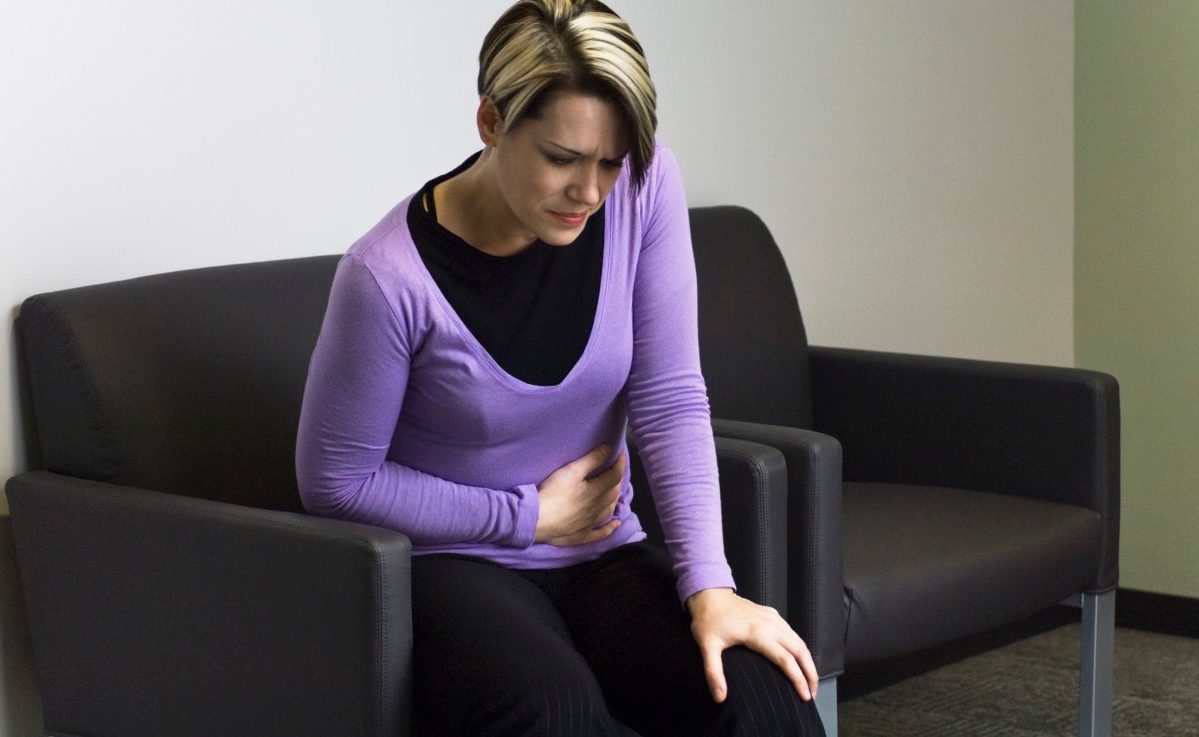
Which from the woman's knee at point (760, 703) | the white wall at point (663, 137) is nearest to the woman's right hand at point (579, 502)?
the woman's knee at point (760, 703)

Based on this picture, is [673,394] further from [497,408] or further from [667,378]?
[497,408]

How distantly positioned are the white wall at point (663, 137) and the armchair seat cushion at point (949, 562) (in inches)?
28.1

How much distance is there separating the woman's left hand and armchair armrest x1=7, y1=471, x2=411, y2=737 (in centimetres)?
29

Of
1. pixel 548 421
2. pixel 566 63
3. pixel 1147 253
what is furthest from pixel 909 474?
pixel 566 63

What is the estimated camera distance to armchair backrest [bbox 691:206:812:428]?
2453 mm

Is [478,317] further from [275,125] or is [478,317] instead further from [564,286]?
[275,125]

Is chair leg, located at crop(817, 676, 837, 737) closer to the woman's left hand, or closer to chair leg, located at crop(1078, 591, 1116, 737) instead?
the woman's left hand

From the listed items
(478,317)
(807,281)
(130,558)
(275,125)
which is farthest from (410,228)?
(807,281)

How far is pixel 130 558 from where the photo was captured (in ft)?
5.46

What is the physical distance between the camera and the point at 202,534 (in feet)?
5.22

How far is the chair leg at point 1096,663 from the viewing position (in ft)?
7.69

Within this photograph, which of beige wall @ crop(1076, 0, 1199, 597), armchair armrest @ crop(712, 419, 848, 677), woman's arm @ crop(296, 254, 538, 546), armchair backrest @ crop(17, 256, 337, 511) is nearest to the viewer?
woman's arm @ crop(296, 254, 538, 546)

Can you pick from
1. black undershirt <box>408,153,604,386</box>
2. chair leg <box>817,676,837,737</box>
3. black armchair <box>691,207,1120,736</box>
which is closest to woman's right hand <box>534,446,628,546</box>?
Answer: black undershirt <box>408,153,604,386</box>

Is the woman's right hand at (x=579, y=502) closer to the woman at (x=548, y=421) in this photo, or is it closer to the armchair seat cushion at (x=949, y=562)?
the woman at (x=548, y=421)
